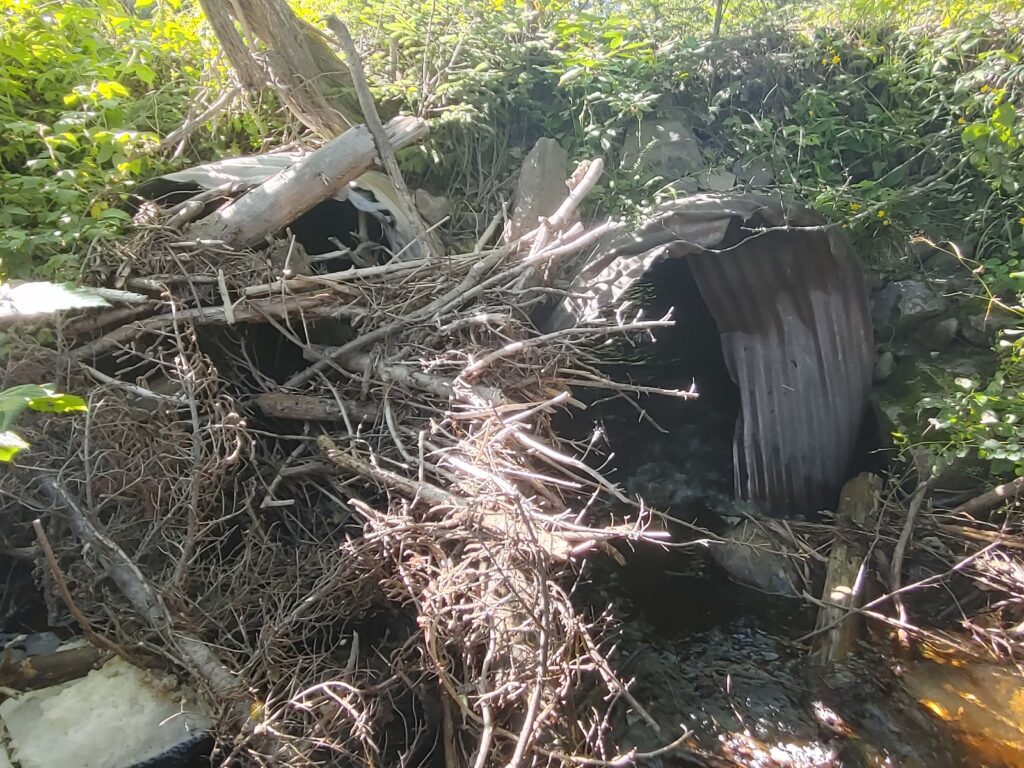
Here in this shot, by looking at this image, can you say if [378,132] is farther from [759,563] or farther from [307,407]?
[759,563]

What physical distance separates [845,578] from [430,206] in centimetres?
347

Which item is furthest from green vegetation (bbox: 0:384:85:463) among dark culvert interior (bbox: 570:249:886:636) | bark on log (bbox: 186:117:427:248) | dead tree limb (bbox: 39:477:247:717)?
dark culvert interior (bbox: 570:249:886:636)

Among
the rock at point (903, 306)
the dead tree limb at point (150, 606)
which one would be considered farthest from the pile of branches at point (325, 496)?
the rock at point (903, 306)

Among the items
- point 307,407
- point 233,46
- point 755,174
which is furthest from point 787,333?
point 233,46

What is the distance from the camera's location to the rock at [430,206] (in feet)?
15.3

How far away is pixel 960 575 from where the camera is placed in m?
3.84

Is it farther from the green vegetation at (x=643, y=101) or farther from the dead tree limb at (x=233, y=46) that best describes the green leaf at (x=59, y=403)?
the dead tree limb at (x=233, y=46)

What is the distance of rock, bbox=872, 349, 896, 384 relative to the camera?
181 inches

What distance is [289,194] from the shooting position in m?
3.62

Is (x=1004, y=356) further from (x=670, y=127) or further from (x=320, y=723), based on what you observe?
(x=320, y=723)

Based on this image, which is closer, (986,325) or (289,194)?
(289,194)

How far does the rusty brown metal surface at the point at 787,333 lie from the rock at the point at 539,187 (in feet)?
1.78

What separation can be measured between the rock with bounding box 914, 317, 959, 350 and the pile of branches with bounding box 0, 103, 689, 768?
250 centimetres

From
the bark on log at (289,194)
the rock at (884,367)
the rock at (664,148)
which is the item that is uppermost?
the bark on log at (289,194)
